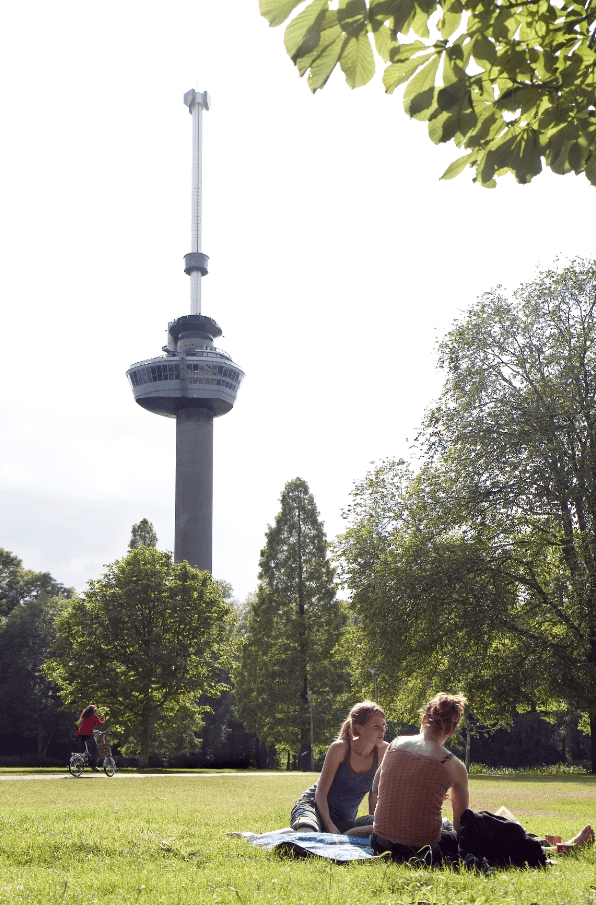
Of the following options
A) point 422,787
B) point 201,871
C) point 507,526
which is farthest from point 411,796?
point 507,526

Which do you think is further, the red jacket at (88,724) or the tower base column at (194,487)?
the tower base column at (194,487)

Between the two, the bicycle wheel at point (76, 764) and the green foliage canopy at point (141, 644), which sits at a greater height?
the green foliage canopy at point (141, 644)

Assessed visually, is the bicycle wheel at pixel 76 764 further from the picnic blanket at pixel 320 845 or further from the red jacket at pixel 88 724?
the picnic blanket at pixel 320 845

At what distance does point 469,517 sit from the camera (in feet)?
86.7

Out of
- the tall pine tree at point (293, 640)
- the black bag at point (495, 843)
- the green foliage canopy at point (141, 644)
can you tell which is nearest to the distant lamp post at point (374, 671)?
the green foliage canopy at point (141, 644)

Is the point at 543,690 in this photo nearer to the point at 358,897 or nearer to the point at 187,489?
the point at 358,897

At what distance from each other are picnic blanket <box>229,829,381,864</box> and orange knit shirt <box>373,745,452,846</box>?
0.95 ft

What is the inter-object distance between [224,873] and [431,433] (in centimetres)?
2380

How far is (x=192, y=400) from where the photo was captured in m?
89.2

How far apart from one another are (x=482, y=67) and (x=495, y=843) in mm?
5199

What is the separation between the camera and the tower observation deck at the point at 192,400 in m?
85.5

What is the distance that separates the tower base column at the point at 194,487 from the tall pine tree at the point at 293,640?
39400 millimetres

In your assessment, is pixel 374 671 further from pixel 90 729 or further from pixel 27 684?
pixel 27 684

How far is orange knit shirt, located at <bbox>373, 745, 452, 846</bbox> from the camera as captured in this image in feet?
20.0
